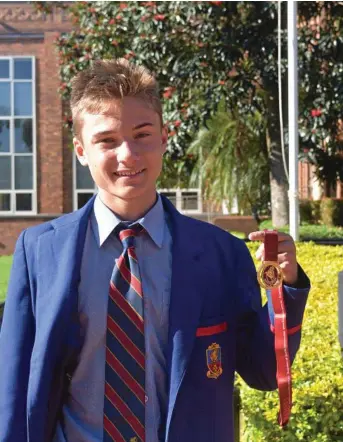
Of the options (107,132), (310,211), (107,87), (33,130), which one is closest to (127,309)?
(107,132)

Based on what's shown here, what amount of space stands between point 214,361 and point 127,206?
44cm

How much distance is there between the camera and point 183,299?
6.20 ft

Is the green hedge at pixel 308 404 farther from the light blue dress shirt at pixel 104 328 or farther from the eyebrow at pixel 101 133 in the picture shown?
the eyebrow at pixel 101 133

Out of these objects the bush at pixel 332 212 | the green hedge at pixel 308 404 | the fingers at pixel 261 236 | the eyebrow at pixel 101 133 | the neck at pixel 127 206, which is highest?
the bush at pixel 332 212

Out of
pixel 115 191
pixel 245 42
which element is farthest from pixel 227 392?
pixel 245 42

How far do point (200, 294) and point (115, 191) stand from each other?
13.0 inches

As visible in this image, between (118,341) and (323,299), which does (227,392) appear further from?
(323,299)

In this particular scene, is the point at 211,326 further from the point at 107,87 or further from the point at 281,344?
the point at 107,87

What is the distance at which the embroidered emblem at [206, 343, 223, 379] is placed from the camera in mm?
1892

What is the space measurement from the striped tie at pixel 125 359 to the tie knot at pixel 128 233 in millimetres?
52

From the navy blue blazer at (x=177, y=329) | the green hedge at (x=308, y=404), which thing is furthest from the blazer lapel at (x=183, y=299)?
the green hedge at (x=308, y=404)

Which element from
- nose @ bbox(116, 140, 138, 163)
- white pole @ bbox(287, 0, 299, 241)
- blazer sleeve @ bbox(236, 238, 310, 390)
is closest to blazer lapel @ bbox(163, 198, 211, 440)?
blazer sleeve @ bbox(236, 238, 310, 390)

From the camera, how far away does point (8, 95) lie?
1008 inches

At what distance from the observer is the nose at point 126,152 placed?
1.92m
